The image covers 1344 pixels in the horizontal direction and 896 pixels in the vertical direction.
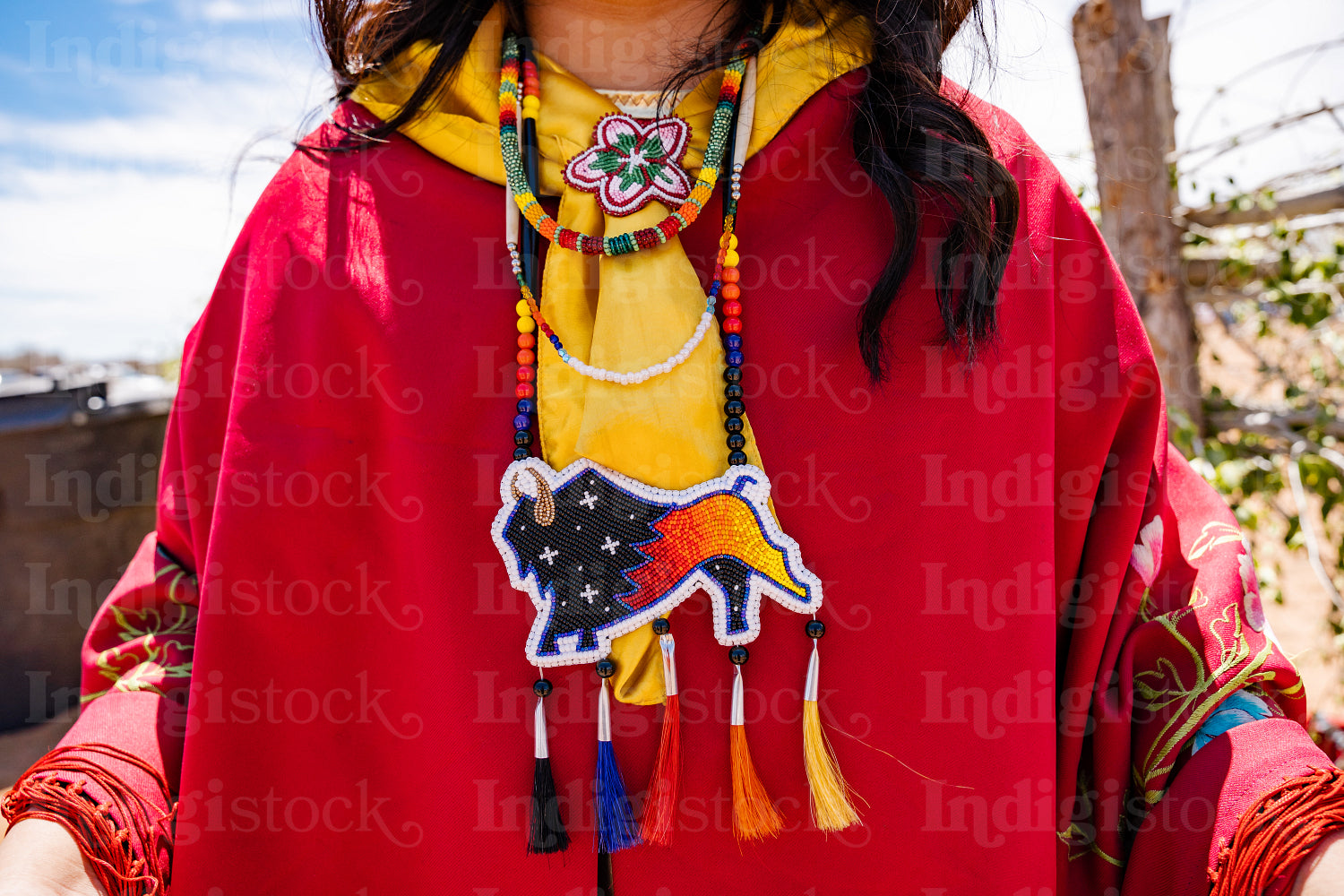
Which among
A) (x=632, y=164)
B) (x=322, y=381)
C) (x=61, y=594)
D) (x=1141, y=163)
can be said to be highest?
(x=1141, y=163)

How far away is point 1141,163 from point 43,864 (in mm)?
2955

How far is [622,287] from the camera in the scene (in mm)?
1011

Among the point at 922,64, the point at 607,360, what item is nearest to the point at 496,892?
the point at 607,360

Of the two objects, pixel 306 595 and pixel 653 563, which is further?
pixel 306 595

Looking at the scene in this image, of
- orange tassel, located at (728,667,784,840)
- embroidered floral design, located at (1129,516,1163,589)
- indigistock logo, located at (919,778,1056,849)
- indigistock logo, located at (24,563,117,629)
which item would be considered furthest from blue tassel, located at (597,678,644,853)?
indigistock logo, located at (24,563,117,629)

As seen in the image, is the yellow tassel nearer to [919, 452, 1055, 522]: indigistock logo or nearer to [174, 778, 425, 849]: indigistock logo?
[919, 452, 1055, 522]: indigistock logo

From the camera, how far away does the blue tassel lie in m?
0.96

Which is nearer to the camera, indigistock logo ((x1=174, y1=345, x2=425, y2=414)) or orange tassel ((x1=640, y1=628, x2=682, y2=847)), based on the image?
orange tassel ((x1=640, y1=628, x2=682, y2=847))

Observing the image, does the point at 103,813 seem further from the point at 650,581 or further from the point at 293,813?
the point at 650,581

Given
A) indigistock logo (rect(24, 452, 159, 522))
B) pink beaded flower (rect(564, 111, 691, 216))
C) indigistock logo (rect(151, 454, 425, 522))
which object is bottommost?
indigistock logo (rect(24, 452, 159, 522))

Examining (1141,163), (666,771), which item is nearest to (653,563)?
(666,771)

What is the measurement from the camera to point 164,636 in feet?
3.81

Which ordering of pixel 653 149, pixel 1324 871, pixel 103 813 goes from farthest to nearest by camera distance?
pixel 653 149, pixel 103 813, pixel 1324 871

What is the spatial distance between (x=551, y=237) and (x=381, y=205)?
0.27 metres
